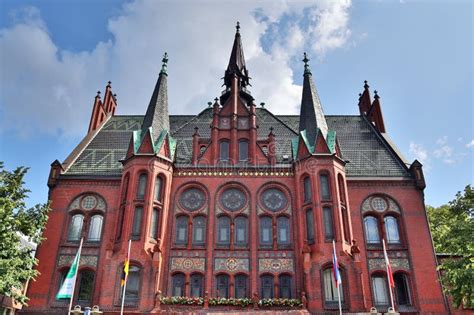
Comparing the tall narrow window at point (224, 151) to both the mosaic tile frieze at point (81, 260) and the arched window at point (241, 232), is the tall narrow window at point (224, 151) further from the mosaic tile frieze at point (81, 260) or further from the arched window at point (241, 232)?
the mosaic tile frieze at point (81, 260)

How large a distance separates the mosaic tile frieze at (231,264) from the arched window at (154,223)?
4525 mm

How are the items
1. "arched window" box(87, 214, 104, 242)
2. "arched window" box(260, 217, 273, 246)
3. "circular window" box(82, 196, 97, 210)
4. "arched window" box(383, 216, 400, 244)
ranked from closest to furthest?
1. "arched window" box(260, 217, 273, 246)
2. "arched window" box(383, 216, 400, 244)
3. "arched window" box(87, 214, 104, 242)
4. "circular window" box(82, 196, 97, 210)

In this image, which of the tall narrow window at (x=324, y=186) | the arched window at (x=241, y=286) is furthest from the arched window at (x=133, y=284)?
the tall narrow window at (x=324, y=186)

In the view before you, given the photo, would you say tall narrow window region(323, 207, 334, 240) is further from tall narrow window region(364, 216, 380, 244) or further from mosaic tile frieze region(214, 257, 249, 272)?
mosaic tile frieze region(214, 257, 249, 272)

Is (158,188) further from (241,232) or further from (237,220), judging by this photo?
(241,232)

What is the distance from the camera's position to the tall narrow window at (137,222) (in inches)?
1054

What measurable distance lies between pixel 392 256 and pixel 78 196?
2321 cm

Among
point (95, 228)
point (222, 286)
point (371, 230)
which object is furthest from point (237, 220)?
point (95, 228)

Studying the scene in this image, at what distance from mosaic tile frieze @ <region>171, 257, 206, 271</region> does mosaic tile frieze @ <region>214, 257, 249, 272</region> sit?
95 cm

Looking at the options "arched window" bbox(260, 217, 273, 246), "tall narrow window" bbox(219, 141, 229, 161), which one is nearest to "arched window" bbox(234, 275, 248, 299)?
"arched window" bbox(260, 217, 273, 246)

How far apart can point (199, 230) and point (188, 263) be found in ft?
8.39

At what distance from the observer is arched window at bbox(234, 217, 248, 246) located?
28078 millimetres

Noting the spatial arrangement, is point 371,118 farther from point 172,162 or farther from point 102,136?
point 102,136

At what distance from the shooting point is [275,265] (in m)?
26.9
